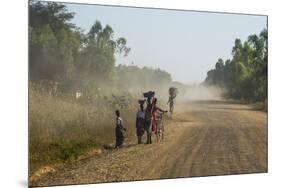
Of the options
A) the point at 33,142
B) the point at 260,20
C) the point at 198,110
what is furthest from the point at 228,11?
the point at 33,142

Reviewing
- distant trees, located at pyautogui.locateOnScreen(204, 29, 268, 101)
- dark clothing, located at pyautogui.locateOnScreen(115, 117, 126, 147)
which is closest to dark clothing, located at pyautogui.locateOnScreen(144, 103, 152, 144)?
dark clothing, located at pyautogui.locateOnScreen(115, 117, 126, 147)

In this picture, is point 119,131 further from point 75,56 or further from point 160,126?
point 75,56

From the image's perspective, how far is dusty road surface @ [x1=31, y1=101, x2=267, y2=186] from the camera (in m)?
4.13

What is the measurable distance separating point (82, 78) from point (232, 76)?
1498 millimetres

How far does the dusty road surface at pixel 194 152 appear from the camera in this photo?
4129mm

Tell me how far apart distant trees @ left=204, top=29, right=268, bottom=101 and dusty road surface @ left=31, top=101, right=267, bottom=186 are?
0.16m

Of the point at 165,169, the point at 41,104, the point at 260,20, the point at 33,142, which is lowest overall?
the point at 165,169

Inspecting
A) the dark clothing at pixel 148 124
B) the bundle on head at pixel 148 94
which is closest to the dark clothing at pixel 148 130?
the dark clothing at pixel 148 124

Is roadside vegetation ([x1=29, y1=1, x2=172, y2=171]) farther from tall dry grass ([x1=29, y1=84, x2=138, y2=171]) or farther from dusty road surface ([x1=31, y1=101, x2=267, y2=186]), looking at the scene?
dusty road surface ([x1=31, y1=101, x2=267, y2=186])

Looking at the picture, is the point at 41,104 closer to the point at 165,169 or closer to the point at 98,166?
the point at 98,166

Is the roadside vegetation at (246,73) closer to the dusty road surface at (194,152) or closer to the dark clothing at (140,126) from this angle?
the dusty road surface at (194,152)

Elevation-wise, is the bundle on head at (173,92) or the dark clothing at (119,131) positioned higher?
the bundle on head at (173,92)

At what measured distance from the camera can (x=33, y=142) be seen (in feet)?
12.6

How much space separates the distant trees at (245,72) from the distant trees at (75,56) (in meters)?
0.55
